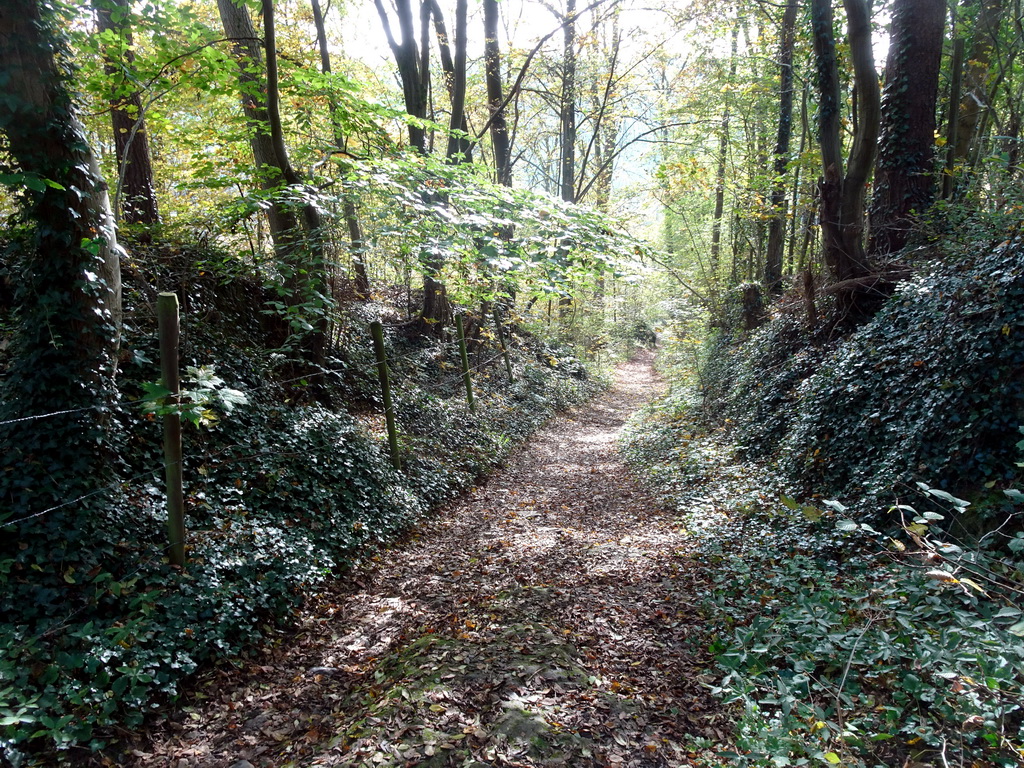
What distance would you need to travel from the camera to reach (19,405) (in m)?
4.34

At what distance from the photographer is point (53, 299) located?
4375 mm

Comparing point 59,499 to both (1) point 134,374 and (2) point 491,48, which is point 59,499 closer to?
(1) point 134,374

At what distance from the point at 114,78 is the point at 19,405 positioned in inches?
153

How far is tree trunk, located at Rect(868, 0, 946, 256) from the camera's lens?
315 inches

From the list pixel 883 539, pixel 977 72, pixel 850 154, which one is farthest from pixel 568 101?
pixel 883 539

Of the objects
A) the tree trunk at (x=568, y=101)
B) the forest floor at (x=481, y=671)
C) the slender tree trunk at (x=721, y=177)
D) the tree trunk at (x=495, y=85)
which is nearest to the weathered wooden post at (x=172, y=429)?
the forest floor at (x=481, y=671)

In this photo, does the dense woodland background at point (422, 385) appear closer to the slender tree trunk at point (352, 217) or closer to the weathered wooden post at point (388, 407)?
the slender tree trunk at point (352, 217)

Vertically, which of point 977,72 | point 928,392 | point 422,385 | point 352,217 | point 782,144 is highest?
point 977,72

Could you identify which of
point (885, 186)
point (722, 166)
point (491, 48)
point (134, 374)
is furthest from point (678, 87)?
point (134, 374)

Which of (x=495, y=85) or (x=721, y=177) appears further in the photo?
(x=721, y=177)

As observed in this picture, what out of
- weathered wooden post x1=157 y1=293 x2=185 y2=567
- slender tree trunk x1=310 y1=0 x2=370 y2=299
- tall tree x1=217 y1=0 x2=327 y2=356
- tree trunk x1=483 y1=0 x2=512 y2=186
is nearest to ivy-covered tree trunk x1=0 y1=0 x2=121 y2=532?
weathered wooden post x1=157 y1=293 x2=185 y2=567

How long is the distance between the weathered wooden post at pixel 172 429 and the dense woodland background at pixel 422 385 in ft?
0.39

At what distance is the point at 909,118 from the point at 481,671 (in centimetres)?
939

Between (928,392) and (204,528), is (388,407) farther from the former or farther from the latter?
(928,392)
